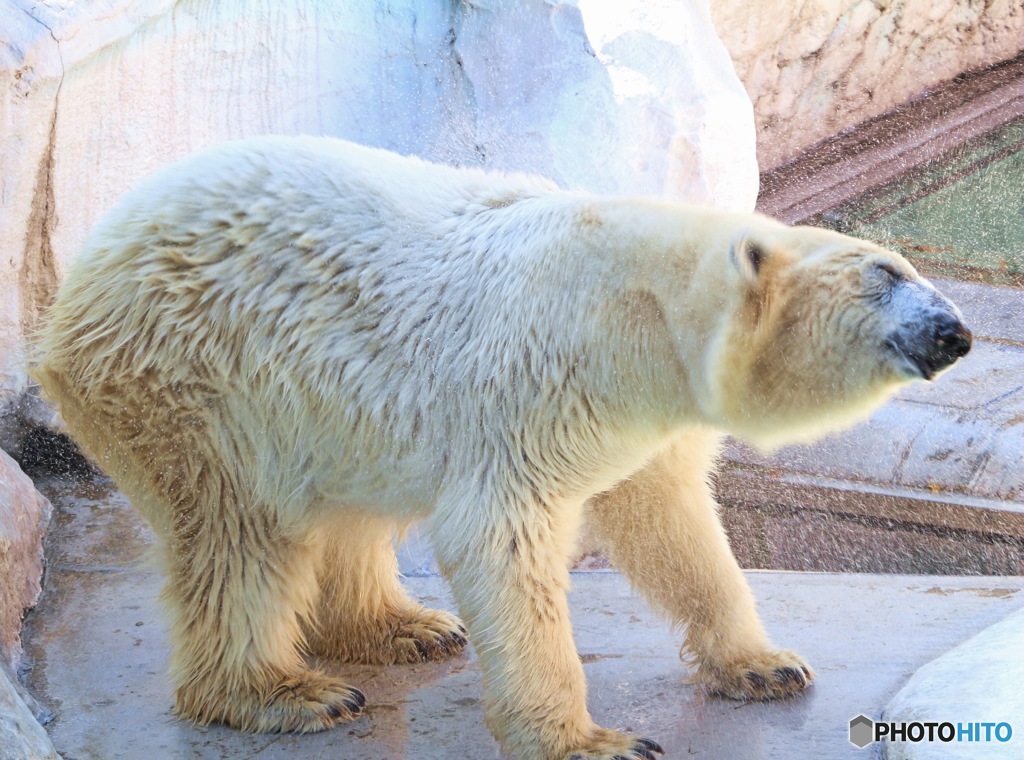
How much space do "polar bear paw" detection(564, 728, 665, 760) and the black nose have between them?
1.04m

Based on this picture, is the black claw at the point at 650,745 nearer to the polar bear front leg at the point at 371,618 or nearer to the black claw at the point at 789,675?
the black claw at the point at 789,675

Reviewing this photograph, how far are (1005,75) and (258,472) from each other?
24.6 ft

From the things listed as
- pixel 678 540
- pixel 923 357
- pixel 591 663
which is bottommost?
pixel 591 663

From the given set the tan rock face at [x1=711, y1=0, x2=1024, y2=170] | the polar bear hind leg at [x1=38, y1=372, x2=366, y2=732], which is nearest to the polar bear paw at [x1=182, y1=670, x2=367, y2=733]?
the polar bear hind leg at [x1=38, y1=372, x2=366, y2=732]

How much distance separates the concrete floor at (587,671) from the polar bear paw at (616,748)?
0.56 feet

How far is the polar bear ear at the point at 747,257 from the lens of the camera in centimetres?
215

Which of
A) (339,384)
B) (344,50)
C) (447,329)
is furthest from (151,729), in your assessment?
(344,50)

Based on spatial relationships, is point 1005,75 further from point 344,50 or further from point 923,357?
point 923,357

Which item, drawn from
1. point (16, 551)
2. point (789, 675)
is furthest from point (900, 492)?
point (16, 551)

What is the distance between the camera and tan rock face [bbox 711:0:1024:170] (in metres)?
7.24

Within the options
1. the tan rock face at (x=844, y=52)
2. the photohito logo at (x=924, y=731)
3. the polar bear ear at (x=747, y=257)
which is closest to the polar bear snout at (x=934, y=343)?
the polar bear ear at (x=747, y=257)

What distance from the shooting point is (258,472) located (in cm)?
273

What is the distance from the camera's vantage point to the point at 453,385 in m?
2.50

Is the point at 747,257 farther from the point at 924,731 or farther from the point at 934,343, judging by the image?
the point at 924,731
